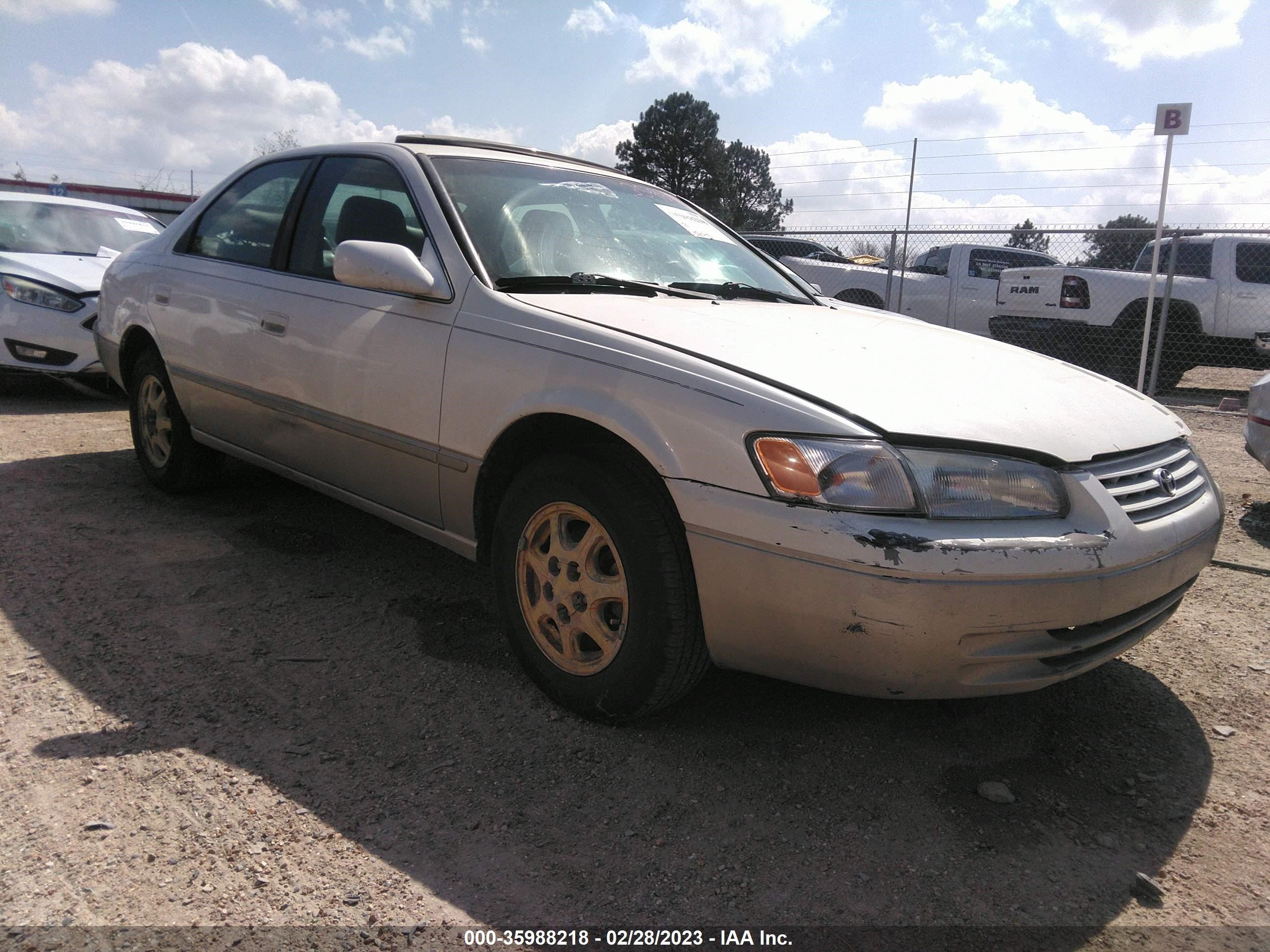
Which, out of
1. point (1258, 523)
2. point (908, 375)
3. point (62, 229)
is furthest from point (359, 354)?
point (62, 229)

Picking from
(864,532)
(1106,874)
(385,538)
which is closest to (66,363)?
(385,538)

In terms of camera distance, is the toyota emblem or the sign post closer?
the toyota emblem

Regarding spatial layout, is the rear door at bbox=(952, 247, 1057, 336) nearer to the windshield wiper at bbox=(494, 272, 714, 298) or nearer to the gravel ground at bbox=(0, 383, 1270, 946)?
the gravel ground at bbox=(0, 383, 1270, 946)

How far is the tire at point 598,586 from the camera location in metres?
2.23

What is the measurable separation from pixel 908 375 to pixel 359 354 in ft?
5.83

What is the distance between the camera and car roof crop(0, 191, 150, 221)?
25.7ft

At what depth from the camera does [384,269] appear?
2752mm

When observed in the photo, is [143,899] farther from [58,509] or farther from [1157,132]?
[1157,132]

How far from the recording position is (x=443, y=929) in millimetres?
1775

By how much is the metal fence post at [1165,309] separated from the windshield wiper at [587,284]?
8.15m

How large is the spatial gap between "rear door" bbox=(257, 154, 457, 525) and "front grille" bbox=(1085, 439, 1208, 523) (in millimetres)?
1862

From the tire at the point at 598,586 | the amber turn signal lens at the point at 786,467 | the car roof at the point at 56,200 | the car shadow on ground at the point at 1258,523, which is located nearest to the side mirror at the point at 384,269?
the tire at the point at 598,586

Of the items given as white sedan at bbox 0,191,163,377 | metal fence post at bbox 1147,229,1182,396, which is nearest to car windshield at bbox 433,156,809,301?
white sedan at bbox 0,191,163,377

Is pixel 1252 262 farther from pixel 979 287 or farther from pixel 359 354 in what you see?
pixel 359 354
